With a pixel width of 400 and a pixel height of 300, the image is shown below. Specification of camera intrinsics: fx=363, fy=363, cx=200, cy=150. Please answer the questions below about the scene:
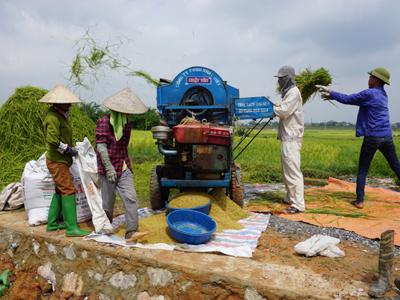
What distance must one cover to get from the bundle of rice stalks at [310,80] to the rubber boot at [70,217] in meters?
4.15

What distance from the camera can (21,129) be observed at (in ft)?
22.9

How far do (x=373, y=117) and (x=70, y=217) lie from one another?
415 centimetres

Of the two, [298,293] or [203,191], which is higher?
[203,191]

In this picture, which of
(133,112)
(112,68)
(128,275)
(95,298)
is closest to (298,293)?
(128,275)

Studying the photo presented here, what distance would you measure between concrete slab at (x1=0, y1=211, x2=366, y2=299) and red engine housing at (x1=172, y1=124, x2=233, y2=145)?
1.39 meters

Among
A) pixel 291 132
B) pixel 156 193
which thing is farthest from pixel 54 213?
pixel 291 132

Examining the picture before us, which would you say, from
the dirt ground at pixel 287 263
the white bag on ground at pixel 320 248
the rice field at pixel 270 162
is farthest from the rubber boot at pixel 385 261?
the rice field at pixel 270 162

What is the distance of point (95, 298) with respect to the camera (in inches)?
140

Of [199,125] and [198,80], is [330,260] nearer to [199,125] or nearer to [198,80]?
[199,125]

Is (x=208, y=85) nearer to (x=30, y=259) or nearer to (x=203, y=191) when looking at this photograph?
(x=203, y=191)

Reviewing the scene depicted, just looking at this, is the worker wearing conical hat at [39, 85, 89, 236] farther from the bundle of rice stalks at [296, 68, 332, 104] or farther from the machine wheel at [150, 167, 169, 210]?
the bundle of rice stalks at [296, 68, 332, 104]

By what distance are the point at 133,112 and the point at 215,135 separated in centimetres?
108

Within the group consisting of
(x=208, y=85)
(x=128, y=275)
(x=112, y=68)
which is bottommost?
(x=128, y=275)

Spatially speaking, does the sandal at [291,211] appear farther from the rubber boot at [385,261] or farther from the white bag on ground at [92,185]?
the white bag on ground at [92,185]
